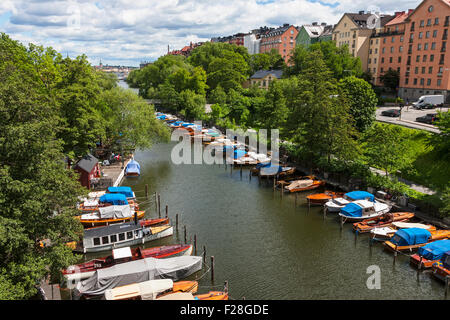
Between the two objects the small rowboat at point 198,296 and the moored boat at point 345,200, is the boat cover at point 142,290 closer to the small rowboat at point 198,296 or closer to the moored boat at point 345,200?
Result: the small rowboat at point 198,296

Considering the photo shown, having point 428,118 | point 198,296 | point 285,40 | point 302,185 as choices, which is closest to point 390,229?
point 302,185

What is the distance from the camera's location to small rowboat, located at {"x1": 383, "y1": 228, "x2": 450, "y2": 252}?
26.2m

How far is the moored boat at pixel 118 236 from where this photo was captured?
2697 centimetres

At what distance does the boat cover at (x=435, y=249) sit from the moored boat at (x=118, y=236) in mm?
19667

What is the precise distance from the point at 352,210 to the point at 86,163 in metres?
29.3

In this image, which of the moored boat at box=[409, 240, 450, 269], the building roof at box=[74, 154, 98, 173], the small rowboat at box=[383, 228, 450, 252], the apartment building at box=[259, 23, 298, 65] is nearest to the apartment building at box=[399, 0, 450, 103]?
the small rowboat at box=[383, 228, 450, 252]

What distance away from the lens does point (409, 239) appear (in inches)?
1033

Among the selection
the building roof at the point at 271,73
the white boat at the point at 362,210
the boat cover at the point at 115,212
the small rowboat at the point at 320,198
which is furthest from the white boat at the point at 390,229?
Answer: the building roof at the point at 271,73

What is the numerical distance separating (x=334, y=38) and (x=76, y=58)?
88.0 meters

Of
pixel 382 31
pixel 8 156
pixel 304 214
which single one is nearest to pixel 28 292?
pixel 8 156

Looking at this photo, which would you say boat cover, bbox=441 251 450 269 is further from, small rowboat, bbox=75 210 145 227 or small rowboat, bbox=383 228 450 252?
small rowboat, bbox=75 210 145 227

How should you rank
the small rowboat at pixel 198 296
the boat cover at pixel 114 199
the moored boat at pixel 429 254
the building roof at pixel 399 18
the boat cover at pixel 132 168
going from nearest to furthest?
the small rowboat at pixel 198 296 → the moored boat at pixel 429 254 → the boat cover at pixel 114 199 → the boat cover at pixel 132 168 → the building roof at pixel 399 18

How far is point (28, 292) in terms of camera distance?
17.2 m
